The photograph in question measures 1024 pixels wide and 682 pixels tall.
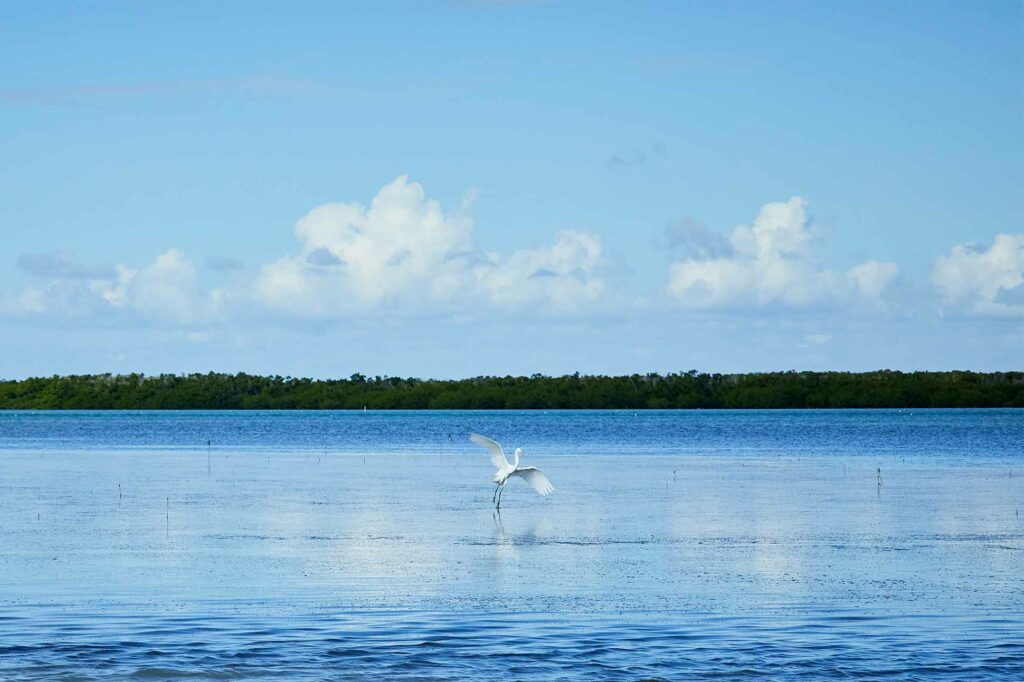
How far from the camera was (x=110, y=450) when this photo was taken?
65.3 meters

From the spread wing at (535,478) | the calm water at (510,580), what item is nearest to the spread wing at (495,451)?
the spread wing at (535,478)

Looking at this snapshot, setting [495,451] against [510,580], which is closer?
[510,580]

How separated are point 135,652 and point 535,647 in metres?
3.84

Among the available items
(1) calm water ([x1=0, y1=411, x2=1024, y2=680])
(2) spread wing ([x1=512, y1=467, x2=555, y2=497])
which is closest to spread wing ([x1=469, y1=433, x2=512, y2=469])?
(2) spread wing ([x1=512, y1=467, x2=555, y2=497])

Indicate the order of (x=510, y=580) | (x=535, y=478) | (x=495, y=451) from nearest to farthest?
(x=510, y=580), (x=535, y=478), (x=495, y=451)

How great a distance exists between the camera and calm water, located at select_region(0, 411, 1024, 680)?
14367 mm

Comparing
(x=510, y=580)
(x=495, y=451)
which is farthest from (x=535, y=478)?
(x=510, y=580)

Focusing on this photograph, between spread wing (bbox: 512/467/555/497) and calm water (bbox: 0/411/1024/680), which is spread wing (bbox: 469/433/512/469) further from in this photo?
calm water (bbox: 0/411/1024/680)

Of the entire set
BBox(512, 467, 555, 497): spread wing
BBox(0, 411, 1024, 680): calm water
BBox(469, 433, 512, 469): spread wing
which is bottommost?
BBox(0, 411, 1024, 680): calm water

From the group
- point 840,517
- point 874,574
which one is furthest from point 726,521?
point 874,574

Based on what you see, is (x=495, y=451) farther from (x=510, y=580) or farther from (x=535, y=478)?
(x=510, y=580)

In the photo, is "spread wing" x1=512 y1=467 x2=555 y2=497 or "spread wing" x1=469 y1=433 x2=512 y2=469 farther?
"spread wing" x1=469 y1=433 x2=512 y2=469

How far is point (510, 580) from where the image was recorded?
19.5m

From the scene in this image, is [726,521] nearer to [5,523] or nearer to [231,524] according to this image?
[231,524]
